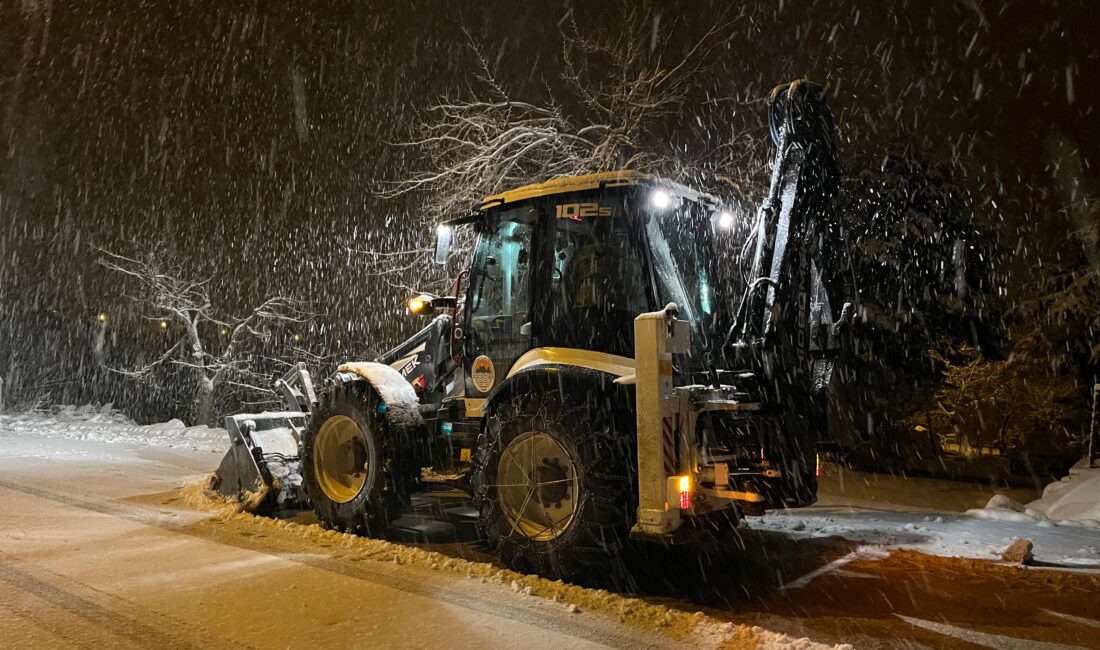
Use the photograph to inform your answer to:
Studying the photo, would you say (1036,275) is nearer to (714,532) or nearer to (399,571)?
(714,532)

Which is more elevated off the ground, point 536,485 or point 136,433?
point 136,433

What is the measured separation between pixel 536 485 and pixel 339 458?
2.60 m

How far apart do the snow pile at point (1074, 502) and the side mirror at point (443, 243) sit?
662 cm

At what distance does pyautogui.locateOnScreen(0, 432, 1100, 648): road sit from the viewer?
14.4ft

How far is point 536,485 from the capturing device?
5734 mm

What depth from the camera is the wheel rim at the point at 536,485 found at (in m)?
5.64

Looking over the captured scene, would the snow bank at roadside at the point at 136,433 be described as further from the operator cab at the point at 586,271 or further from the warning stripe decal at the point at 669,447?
the warning stripe decal at the point at 669,447

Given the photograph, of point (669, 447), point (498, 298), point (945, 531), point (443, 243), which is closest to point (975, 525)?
point (945, 531)

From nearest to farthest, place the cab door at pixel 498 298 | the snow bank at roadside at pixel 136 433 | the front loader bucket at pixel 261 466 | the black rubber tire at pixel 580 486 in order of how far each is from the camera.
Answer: the black rubber tire at pixel 580 486 < the cab door at pixel 498 298 < the front loader bucket at pixel 261 466 < the snow bank at roadside at pixel 136 433

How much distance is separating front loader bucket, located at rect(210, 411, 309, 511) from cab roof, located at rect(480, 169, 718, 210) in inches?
136

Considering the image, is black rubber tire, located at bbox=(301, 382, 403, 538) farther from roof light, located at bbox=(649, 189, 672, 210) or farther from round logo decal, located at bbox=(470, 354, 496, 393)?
roof light, located at bbox=(649, 189, 672, 210)

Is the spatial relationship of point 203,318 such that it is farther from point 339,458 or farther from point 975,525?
point 975,525

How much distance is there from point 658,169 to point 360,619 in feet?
36.3

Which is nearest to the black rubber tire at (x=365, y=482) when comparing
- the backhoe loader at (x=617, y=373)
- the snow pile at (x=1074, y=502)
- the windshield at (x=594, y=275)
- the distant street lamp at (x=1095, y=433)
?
the backhoe loader at (x=617, y=373)
